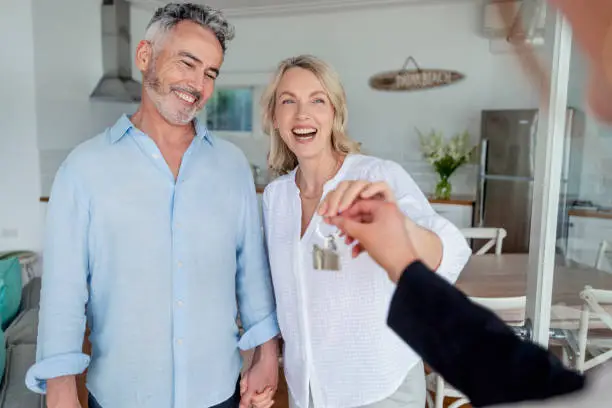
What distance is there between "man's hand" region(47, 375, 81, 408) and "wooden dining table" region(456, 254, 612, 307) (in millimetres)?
1010

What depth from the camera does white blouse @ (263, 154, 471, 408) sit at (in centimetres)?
107

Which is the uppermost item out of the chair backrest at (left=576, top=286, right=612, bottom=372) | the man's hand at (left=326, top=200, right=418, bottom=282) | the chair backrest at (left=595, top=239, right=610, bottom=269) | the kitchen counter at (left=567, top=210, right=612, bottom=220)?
the man's hand at (left=326, top=200, right=418, bottom=282)

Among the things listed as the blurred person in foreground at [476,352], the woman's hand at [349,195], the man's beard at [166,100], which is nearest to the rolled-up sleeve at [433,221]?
the woman's hand at [349,195]

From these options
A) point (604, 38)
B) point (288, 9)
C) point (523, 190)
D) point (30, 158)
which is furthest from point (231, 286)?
point (288, 9)

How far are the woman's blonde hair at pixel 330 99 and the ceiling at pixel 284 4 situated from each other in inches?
142

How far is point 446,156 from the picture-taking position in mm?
4293

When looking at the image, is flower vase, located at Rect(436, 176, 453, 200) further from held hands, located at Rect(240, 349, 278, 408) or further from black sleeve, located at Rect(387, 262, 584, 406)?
black sleeve, located at Rect(387, 262, 584, 406)

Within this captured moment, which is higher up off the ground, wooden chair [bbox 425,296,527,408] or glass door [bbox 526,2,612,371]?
glass door [bbox 526,2,612,371]

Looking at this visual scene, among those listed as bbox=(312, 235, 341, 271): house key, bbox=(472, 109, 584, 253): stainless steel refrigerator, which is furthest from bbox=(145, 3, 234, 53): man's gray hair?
bbox=(472, 109, 584, 253): stainless steel refrigerator

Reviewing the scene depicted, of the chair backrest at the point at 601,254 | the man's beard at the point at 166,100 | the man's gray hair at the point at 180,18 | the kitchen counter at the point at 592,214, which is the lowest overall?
the chair backrest at the point at 601,254

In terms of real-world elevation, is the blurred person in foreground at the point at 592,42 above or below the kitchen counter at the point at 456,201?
above

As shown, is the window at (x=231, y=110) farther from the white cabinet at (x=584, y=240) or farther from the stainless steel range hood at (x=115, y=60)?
the white cabinet at (x=584, y=240)

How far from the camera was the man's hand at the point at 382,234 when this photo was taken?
44 cm

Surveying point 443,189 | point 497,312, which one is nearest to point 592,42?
point 497,312
